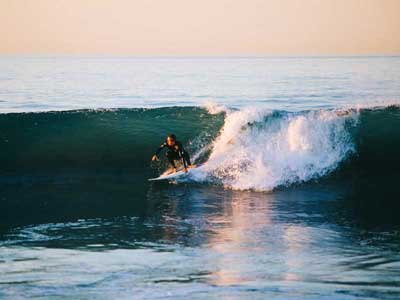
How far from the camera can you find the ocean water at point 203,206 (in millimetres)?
7445

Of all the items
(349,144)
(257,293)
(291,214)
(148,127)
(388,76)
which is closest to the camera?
(257,293)

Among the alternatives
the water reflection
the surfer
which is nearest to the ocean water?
the water reflection

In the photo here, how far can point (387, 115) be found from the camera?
70.3 ft

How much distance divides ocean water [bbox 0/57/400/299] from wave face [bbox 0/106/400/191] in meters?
0.05

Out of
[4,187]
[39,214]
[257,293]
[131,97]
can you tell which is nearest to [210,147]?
[4,187]

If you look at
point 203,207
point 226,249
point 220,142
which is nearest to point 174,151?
point 220,142

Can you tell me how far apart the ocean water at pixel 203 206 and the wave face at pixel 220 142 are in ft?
0.16

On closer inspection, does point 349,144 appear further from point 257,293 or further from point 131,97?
point 131,97

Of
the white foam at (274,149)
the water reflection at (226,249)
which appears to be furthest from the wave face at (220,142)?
the water reflection at (226,249)

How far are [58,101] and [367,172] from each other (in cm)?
1766

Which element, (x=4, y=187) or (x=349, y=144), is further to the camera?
(x=349, y=144)

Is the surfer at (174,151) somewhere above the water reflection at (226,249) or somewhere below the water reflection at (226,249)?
above

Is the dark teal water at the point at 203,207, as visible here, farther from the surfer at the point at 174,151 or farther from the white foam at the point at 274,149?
the surfer at the point at 174,151

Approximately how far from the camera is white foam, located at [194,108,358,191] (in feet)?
47.3
